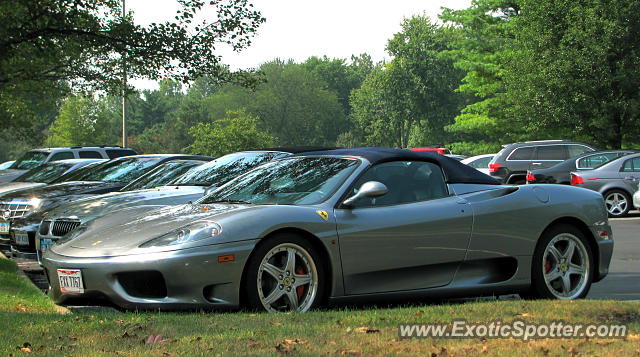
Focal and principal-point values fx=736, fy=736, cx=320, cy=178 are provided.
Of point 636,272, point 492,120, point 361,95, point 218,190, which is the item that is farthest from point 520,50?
point 361,95

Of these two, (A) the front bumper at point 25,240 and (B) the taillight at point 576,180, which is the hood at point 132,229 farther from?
(B) the taillight at point 576,180

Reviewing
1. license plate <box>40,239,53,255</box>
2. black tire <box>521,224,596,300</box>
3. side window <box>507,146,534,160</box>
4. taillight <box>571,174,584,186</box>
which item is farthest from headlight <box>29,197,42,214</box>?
side window <box>507,146,534,160</box>

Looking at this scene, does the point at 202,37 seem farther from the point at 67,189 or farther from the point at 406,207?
the point at 406,207

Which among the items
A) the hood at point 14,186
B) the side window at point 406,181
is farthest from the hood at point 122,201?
the hood at point 14,186

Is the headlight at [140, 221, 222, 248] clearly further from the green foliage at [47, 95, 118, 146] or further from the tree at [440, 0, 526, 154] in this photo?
the green foliage at [47, 95, 118, 146]

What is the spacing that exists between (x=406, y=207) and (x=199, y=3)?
10552 mm

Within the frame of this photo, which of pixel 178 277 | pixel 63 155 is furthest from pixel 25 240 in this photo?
pixel 63 155

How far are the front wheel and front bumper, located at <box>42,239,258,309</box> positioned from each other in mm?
2744

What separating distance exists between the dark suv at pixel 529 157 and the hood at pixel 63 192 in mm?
13049

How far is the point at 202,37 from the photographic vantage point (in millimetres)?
15336

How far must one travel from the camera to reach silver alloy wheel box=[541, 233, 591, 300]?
263 inches

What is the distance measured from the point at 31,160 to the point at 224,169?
15.4 metres

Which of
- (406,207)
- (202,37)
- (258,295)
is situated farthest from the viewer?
(202,37)

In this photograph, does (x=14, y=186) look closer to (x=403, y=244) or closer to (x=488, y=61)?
(x=403, y=244)
